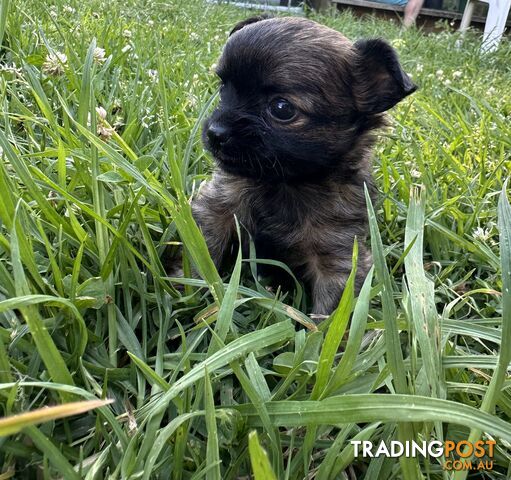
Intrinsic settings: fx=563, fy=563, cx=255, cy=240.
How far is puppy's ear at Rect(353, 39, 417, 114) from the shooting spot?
160 centimetres

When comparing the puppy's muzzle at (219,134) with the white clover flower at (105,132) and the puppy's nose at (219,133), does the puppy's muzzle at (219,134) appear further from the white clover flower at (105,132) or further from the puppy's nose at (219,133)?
the white clover flower at (105,132)

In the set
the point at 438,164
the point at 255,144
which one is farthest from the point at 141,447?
the point at 438,164

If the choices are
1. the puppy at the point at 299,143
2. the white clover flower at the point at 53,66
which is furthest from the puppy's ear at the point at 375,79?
the white clover flower at the point at 53,66

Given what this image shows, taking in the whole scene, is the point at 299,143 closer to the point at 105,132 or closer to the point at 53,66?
the point at 105,132

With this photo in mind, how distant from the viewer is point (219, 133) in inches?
55.1

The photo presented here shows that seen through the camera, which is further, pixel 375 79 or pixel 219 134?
pixel 375 79

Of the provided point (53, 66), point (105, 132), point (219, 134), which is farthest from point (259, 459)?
point (53, 66)

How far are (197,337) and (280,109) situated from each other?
643 millimetres

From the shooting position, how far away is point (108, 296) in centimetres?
111

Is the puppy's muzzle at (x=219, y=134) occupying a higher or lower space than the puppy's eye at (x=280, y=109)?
lower

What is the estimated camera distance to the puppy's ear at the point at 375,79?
1599mm

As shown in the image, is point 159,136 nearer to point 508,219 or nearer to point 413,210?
point 413,210

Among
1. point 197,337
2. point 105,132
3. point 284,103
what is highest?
point 284,103

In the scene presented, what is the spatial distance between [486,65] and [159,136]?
12.0ft
